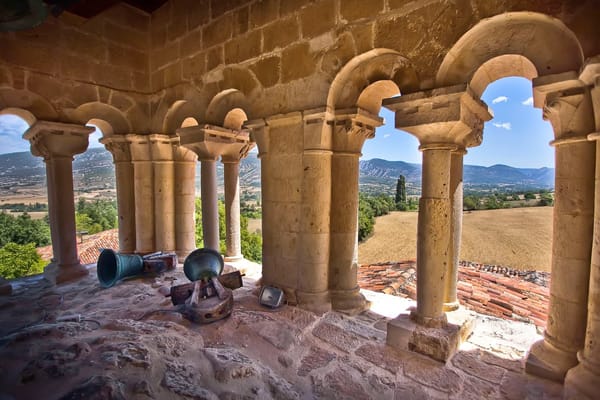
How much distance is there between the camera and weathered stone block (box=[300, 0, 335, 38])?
3320 millimetres

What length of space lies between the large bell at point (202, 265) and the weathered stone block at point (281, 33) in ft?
8.18

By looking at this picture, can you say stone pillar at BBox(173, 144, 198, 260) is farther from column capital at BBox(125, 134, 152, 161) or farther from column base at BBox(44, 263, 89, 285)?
column base at BBox(44, 263, 89, 285)

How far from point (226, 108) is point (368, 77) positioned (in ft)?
7.09

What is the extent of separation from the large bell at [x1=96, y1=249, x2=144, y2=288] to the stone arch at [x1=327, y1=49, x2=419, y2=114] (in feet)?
11.1

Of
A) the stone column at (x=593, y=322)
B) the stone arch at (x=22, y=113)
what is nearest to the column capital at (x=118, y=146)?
the stone arch at (x=22, y=113)

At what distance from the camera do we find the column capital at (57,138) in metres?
4.49

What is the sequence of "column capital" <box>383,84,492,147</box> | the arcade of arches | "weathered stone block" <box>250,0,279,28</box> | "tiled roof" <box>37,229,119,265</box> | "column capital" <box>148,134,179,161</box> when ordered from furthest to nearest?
"tiled roof" <box>37,229,119,265</box> → "column capital" <box>148,134,179,161</box> → "weathered stone block" <box>250,0,279,28</box> → "column capital" <box>383,84,492,147</box> → the arcade of arches

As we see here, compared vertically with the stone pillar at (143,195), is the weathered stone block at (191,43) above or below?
above

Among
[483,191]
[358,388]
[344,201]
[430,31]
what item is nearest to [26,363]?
[358,388]

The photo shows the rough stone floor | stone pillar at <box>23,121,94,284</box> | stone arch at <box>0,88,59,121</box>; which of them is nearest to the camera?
the rough stone floor

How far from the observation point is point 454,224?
311 centimetres

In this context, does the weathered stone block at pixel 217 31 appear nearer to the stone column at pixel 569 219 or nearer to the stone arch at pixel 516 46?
the stone arch at pixel 516 46

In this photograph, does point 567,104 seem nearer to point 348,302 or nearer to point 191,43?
point 348,302

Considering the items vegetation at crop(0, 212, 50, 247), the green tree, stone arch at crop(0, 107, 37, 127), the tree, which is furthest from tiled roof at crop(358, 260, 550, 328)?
the tree
